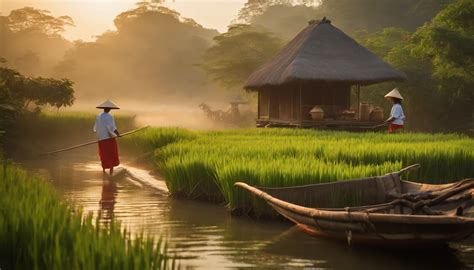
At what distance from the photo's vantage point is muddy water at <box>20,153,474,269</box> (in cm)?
643

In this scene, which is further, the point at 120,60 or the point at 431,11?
the point at 120,60

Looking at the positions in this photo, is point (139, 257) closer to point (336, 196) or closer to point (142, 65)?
point (336, 196)

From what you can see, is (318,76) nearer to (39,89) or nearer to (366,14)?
(39,89)

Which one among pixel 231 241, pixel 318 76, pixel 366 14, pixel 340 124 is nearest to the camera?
pixel 231 241

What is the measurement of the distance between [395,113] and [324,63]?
665cm

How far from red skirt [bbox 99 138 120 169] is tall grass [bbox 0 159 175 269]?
8436 millimetres

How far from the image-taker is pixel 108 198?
10.8 metres

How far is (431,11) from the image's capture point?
4762 centimetres

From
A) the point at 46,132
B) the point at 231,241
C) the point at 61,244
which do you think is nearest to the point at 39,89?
the point at 46,132

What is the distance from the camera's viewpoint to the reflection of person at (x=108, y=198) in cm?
919

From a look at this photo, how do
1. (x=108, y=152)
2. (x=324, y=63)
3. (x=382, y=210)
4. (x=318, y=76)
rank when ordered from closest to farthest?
(x=382, y=210) → (x=108, y=152) → (x=318, y=76) → (x=324, y=63)

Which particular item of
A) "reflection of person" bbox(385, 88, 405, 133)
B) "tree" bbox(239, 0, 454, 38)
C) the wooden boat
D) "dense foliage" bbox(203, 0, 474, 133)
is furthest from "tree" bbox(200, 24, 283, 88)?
the wooden boat

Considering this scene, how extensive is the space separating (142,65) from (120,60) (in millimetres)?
2428

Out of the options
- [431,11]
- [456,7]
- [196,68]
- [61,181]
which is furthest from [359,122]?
[196,68]
